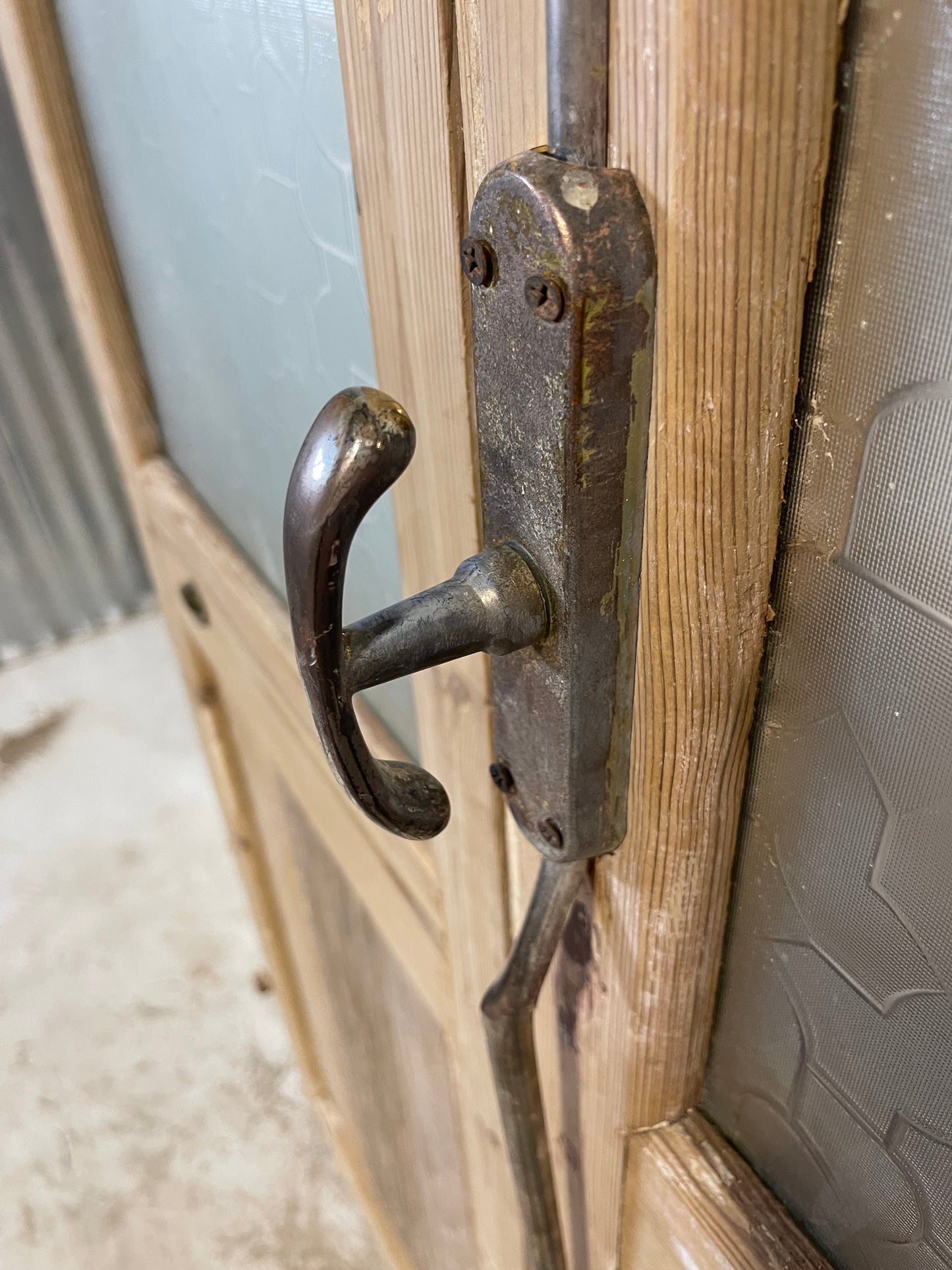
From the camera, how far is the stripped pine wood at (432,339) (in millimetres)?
277

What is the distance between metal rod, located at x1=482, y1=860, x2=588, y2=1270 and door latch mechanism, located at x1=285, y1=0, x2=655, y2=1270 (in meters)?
0.02

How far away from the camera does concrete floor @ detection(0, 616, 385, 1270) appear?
4.09 feet

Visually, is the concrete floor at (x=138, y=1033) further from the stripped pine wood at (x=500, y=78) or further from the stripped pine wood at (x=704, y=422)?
the stripped pine wood at (x=500, y=78)

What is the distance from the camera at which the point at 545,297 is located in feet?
0.71

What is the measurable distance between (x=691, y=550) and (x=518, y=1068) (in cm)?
23

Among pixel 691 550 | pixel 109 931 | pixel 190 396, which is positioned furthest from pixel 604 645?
pixel 109 931

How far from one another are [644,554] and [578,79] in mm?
112

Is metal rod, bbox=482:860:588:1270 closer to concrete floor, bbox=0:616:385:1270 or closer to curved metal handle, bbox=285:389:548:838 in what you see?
curved metal handle, bbox=285:389:548:838

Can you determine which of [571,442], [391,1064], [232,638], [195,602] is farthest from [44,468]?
[571,442]

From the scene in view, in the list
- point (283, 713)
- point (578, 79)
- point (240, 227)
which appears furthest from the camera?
point (283, 713)

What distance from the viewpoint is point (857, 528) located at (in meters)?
0.23

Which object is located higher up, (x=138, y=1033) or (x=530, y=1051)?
(x=530, y=1051)

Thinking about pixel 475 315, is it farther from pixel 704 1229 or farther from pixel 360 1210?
pixel 360 1210

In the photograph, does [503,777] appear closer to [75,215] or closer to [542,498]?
[542,498]
